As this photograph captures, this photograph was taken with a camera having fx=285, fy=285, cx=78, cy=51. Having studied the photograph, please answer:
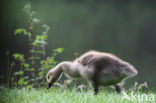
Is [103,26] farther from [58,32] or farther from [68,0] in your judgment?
[68,0]

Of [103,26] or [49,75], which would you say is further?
[103,26]

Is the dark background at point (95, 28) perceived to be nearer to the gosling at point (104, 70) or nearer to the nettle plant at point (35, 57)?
the nettle plant at point (35, 57)

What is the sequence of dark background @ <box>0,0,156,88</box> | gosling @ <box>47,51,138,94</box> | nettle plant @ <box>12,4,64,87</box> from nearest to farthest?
gosling @ <box>47,51,138,94</box> < nettle plant @ <box>12,4,64,87</box> < dark background @ <box>0,0,156,88</box>

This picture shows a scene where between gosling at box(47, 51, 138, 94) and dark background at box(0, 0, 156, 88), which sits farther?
dark background at box(0, 0, 156, 88)

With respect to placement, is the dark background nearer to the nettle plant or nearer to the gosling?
the nettle plant

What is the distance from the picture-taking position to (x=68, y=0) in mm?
27906

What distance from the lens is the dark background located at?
1233 centimetres

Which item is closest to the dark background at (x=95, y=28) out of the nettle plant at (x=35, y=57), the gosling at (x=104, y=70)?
the nettle plant at (x=35, y=57)

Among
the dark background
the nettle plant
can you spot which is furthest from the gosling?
the dark background

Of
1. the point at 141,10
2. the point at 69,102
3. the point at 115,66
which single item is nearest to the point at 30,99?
the point at 69,102

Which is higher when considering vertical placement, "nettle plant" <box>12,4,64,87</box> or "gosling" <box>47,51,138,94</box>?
"nettle plant" <box>12,4,64,87</box>

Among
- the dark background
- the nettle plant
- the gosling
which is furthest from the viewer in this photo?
the dark background

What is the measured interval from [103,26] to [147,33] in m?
3.56

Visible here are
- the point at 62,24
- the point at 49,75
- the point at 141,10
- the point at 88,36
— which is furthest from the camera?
the point at 141,10
